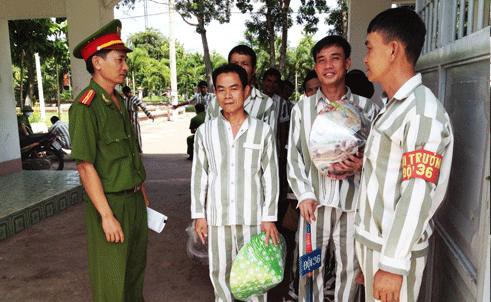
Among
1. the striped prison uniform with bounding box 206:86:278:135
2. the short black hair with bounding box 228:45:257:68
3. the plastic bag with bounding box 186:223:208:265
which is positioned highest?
the short black hair with bounding box 228:45:257:68

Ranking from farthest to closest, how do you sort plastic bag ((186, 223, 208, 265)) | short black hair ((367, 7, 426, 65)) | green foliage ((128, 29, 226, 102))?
green foliage ((128, 29, 226, 102)), plastic bag ((186, 223, 208, 265)), short black hair ((367, 7, 426, 65))

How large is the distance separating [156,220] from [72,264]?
4.89ft

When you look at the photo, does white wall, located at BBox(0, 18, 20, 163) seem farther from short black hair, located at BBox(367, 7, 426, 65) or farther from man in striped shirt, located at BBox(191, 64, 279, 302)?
short black hair, located at BBox(367, 7, 426, 65)

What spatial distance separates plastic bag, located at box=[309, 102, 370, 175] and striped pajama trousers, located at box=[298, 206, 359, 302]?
13.5 inches

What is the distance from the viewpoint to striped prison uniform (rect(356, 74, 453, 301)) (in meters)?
1.24

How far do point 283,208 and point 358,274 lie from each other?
1.20 m

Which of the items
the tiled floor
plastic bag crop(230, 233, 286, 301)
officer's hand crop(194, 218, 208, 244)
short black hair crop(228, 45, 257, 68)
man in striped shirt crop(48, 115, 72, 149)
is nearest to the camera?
plastic bag crop(230, 233, 286, 301)

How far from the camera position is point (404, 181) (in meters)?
1.27

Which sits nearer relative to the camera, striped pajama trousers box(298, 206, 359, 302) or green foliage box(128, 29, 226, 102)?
striped pajama trousers box(298, 206, 359, 302)

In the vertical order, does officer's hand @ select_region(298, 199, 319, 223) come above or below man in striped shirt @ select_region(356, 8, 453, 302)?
below

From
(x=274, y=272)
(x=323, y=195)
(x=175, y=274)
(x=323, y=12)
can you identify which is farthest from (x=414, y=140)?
(x=323, y=12)

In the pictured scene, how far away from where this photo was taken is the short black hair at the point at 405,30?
138 cm

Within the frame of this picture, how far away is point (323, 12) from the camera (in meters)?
11.9

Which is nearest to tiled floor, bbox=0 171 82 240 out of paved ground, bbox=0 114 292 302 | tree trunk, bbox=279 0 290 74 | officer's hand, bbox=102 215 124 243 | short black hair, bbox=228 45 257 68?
paved ground, bbox=0 114 292 302
